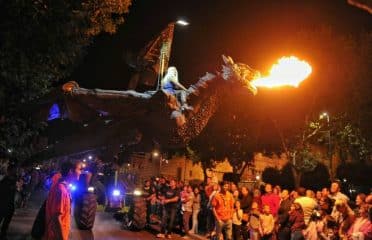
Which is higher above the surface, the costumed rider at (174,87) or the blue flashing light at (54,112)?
the costumed rider at (174,87)

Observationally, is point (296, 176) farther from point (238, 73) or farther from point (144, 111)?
point (144, 111)

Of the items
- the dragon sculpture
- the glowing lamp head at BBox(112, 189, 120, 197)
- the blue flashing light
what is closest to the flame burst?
the dragon sculpture

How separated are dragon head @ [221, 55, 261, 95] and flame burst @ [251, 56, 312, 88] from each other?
1.36 meters

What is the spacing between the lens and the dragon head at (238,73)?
542 centimetres

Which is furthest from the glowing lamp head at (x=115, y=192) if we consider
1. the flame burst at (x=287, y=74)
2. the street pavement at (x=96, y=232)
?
the flame burst at (x=287, y=74)

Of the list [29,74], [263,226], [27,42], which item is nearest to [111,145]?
[27,42]

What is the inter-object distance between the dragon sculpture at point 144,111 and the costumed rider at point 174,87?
85mm

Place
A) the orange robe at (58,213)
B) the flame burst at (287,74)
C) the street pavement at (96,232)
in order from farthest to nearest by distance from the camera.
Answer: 1. the street pavement at (96,232)
2. the flame burst at (287,74)
3. the orange robe at (58,213)

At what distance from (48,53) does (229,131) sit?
54.1 ft

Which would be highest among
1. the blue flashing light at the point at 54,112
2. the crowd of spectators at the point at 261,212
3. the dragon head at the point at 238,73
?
the dragon head at the point at 238,73

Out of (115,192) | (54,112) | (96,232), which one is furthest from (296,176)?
(54,112)

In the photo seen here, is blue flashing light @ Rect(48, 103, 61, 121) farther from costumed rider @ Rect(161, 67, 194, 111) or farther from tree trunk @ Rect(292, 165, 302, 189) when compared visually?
tree trunk @ Rect(292, 165, 302, 189)

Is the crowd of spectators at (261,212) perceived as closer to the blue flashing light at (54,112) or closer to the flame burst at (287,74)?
the flame burst at (287,74)

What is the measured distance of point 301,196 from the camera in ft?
36.7
